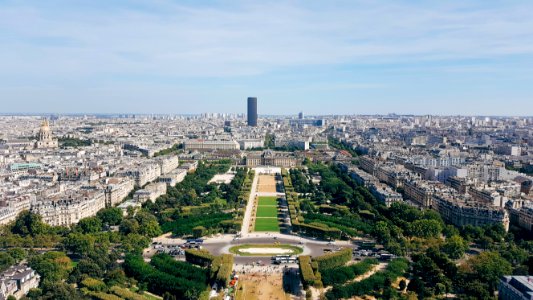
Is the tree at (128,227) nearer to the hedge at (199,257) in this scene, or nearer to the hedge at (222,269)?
the hedge at (199,257)

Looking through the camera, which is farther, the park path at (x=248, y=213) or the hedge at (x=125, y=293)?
the park path at (x=248, y=213)

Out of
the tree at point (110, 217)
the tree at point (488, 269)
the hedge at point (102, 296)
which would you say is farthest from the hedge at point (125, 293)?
the tree at point (488, 269)

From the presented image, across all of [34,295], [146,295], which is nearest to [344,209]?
[146,295]

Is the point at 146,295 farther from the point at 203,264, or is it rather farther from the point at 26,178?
the point at 26,178

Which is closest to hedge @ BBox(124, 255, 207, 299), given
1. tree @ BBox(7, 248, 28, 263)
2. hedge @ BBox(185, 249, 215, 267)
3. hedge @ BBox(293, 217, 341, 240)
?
hedge @ BBox(185, 249, 215, 267)

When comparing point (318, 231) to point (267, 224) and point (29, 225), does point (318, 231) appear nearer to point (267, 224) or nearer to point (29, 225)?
point (267, 224)

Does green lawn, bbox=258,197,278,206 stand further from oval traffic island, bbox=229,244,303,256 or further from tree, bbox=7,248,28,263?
tree, bbox=7,248,28,263
